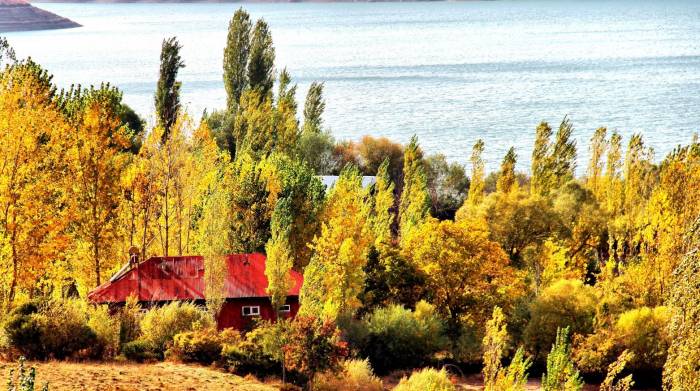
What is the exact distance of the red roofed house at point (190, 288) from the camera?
4328 cm

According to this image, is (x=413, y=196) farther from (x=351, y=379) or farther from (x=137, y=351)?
(x=137, y=351)

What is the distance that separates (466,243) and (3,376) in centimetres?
2281

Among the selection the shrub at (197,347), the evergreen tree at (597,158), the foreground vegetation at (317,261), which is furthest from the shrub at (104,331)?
the evergreen tree at (597,158)

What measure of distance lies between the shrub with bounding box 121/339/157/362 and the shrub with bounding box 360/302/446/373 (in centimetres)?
1010

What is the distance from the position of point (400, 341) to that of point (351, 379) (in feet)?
17.4

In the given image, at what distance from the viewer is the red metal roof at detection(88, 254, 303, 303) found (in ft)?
141

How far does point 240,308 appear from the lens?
4434cm

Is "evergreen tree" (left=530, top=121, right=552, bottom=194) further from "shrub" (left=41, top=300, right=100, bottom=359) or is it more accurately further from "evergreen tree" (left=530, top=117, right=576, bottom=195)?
"shrub" (left=41, top=300, right=100, bottom=359)

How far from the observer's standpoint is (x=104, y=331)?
38562 millimetres

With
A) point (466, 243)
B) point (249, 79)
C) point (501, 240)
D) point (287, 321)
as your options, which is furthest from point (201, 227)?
point (249, 79)

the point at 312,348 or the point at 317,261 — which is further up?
the point at 317,261

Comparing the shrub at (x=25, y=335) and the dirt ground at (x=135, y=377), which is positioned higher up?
the shrub at (x=25, y=335)

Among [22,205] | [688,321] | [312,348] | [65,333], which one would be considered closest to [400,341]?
[312,348]

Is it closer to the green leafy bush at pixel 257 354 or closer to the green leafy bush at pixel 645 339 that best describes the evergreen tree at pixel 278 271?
the green leafy bush at pixel 257 354
